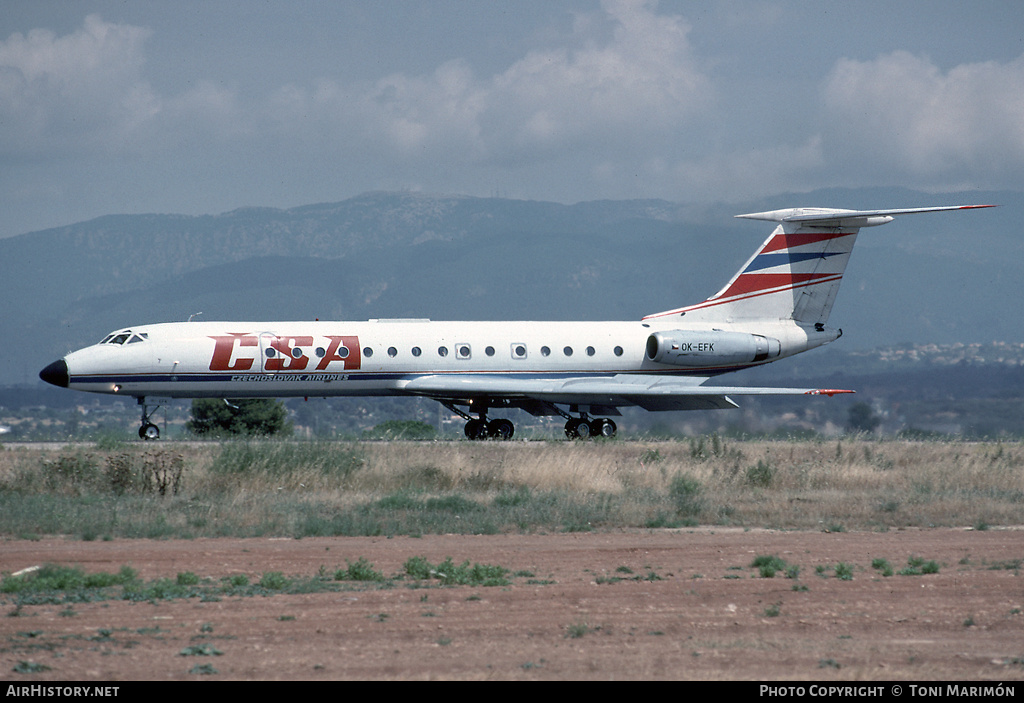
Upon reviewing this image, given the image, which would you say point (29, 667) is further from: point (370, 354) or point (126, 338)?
point (370, 354)

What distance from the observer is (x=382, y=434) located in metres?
37.5

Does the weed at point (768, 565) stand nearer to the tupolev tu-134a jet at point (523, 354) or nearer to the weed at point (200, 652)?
the weed at point (200, 652)

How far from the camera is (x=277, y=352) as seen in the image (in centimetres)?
3108

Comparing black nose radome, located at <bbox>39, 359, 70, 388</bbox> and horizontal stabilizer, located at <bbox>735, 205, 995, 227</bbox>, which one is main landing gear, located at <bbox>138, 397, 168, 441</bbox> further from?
horizontal stabilizer, located at <bbox>735, 205, 995, 227</bbox>

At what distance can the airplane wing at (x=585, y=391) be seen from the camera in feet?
103

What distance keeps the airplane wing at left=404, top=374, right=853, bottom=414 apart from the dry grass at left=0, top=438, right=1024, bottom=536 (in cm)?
327

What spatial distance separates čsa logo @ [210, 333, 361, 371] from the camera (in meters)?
30.8

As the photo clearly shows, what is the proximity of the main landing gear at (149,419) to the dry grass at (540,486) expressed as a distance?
3.27 m

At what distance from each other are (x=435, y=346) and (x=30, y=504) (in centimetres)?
1555

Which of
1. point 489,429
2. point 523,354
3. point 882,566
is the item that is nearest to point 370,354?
point 489,429

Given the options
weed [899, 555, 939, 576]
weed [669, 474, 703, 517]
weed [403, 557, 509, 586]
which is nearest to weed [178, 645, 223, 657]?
weed [403, 557, 509, 586]

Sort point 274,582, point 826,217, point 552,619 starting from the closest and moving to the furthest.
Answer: point 552,619
point 274,582
point 826,217

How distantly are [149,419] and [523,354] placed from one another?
10.0 m

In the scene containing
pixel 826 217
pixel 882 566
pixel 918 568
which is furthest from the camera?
pixel 826 217
